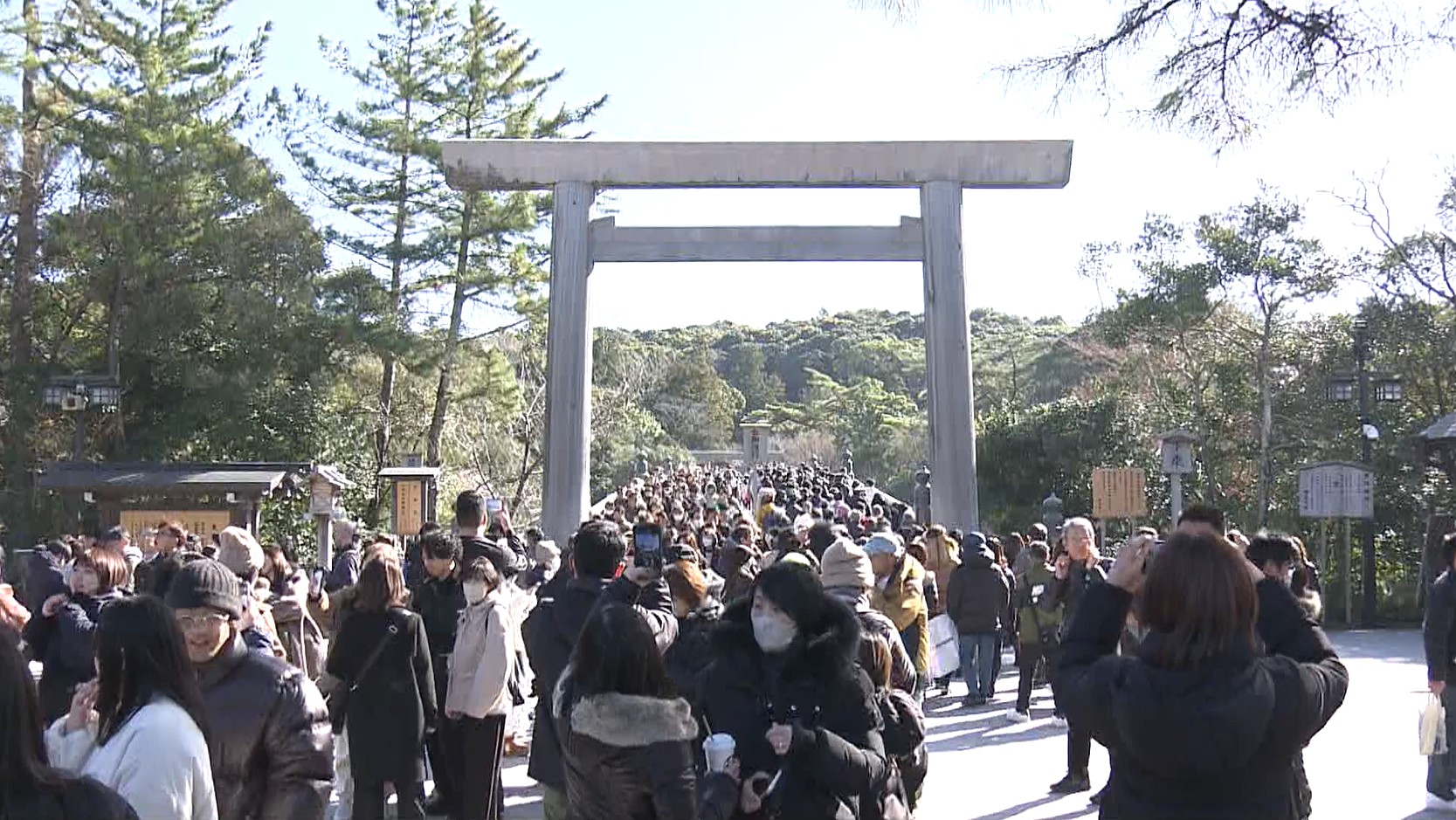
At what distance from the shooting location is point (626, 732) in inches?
Answer: 138

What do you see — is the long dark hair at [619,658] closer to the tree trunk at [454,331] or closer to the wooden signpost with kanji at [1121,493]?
the wooden signpost with kanji at [1121,493]

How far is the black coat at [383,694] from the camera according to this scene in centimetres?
550

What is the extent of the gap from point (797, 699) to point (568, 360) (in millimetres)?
9938

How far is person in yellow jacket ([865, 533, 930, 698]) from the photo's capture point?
23.2 ft

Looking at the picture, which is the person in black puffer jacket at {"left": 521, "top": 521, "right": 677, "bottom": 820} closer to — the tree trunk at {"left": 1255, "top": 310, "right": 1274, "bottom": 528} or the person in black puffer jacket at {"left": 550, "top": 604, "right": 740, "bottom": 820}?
the person in black puffer jacket at {"left": 550, "top": 604, "right": 740, "bottom": 820}

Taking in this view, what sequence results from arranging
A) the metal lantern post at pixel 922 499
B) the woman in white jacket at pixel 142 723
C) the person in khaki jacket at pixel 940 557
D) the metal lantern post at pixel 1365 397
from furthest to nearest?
the metal lantern post at pixel 922 499 → the metal lantern post at pixel 1365 397 → the person in khaki jacket at pixel 940 557 → the woman in white jacket at pixel 142 723

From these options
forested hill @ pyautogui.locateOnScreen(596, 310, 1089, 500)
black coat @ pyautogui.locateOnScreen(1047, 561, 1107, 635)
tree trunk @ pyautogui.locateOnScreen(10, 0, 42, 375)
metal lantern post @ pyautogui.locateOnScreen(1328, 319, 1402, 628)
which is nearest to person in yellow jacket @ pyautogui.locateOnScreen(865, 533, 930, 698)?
black coat @ pyautogui.locateOnScreen(1047, 561, 1107, 635)

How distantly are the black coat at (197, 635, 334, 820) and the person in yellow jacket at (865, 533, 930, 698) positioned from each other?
399 centimetres

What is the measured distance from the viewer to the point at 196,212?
964 inches

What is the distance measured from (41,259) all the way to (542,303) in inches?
375

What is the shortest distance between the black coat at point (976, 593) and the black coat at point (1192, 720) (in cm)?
718


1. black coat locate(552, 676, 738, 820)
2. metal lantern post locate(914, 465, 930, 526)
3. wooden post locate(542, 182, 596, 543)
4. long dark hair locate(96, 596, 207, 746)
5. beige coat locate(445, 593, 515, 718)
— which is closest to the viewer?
long dark hair locate(96, 596, 207, 746)

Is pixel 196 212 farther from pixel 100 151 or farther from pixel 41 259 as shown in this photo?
pixel 41 259

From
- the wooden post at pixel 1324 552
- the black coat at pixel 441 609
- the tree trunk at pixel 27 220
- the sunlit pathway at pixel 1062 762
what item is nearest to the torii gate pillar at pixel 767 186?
the sunlit pathway at pixel 1062 762
